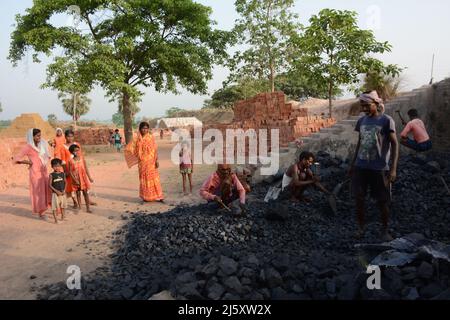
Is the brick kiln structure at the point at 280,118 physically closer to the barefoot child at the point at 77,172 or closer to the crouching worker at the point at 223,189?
the crouching worker at the point at 223,189

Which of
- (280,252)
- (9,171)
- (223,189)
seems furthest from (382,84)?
(9,171)

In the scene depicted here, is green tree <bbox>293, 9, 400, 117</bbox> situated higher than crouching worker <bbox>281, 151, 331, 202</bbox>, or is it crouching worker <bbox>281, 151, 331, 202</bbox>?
green tree <bbox>293, 9, 400, 117</bbox>

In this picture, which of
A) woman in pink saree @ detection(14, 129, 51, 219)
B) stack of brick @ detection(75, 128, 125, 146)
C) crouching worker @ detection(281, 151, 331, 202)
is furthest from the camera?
stack of brick @ detection(75, 128, 125, 146)

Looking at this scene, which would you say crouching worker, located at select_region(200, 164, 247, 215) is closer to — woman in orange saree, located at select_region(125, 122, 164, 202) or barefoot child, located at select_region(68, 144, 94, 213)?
woman in orange saree, located at select_region(125, 122, 164, 202)

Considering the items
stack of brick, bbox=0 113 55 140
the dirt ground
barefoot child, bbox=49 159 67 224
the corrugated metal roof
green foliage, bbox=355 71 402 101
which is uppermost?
green foliage, bbox=355 71 402 101

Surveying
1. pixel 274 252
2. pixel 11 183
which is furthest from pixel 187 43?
pixel 274 252

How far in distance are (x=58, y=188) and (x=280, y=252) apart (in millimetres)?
3983

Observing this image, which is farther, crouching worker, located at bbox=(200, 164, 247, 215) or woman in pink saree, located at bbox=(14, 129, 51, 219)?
woman in pink saree, located at bbox=(14, 129, 51, 219)

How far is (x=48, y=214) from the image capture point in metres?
6.71

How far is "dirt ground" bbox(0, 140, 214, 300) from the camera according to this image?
Result: 407cm

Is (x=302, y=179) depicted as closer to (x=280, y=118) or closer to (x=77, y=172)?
(x=77, y=172)

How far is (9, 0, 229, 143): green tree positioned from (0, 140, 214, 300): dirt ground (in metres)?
8.02

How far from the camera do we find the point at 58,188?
611cm

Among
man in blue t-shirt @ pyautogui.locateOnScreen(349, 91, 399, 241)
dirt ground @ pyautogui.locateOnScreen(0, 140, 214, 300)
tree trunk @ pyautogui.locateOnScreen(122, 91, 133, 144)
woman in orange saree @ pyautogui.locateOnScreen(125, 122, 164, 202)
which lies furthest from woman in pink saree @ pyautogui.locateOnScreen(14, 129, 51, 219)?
tree trunk @ pyautogui.locateOnScreen(122, 91, 133, 144)
